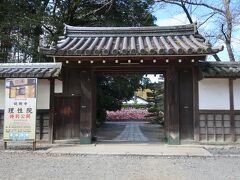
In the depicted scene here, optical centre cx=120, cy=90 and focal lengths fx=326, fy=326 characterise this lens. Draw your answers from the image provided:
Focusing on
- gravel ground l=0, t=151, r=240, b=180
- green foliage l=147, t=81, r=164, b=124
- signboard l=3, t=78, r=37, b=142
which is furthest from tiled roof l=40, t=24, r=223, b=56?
green foliage l=147, t=81, r=164, b=124

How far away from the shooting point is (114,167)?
7.75 m

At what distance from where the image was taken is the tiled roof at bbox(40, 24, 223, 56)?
10.6 metres

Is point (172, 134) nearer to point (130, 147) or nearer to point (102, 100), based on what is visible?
point (130, 147)

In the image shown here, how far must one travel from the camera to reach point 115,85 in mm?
21219

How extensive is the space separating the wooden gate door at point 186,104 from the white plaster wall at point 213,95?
1.27ft

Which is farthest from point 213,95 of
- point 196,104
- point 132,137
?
point 132,137

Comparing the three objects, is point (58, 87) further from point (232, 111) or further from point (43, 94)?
point (232, 111)

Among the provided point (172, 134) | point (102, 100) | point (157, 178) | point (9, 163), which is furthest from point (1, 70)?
point (102, 100)

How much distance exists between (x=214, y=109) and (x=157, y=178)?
19.0ft

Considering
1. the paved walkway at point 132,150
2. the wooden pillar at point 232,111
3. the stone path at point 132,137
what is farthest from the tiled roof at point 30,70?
the wooden pillar at point 232,111

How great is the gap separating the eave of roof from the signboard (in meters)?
5.86

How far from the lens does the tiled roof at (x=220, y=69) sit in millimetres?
11289

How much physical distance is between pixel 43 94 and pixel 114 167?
5322mm

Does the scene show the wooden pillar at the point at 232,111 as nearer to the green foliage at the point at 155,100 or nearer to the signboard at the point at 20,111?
the signboard at the point at 20,111
